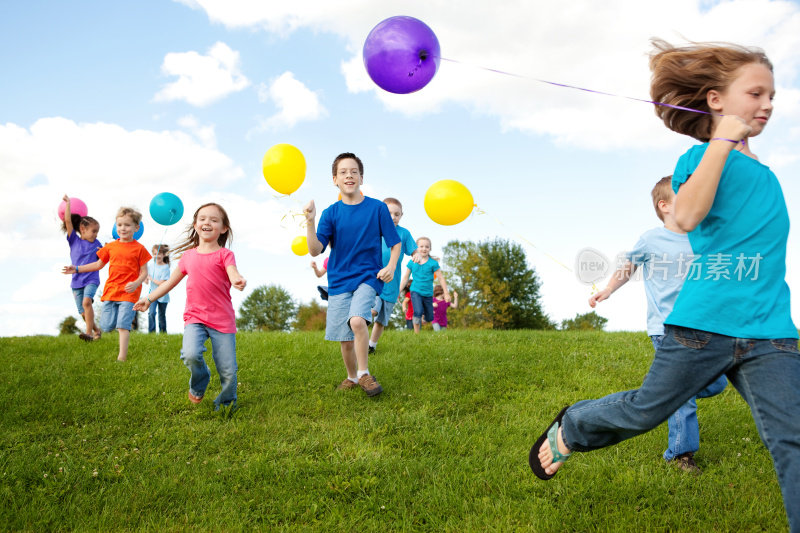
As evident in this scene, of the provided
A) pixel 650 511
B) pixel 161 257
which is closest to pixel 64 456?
pixel 650 511

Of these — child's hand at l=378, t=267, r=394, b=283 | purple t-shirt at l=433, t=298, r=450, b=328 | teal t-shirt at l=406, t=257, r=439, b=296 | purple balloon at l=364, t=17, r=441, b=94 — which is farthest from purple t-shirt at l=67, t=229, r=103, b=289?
purple t-shirt at l=433, t=298, r=450, b=328

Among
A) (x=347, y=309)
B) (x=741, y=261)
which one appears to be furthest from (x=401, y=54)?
(x=741, y=261)

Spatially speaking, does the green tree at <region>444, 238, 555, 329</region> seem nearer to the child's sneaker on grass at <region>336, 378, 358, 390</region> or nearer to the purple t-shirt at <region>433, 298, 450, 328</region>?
the purple t-shirt at <region>433, 298, 450, 328</region>

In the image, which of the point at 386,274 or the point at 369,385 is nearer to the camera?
the point at 386,274

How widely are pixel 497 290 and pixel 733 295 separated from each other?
119ft

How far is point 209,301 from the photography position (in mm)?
5809

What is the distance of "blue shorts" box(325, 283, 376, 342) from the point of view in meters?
6.12

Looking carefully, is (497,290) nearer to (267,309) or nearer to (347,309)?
(267,309)

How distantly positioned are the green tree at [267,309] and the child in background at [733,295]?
49560mm

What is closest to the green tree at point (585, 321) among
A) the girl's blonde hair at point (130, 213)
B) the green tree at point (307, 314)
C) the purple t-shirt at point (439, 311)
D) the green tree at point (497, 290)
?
the green tree at point (497, 290)

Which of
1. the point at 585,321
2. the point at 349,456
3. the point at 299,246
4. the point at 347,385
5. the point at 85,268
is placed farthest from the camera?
the point at 585,321

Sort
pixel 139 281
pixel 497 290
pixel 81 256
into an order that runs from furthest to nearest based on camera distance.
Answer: pixel 497 290, pixel 81 256, pixel 139 281

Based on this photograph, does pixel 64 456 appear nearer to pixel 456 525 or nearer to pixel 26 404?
pixel 26 404

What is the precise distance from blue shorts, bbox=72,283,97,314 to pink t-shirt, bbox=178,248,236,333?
5590mm
